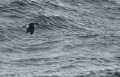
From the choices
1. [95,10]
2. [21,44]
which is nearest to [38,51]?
[21,44]

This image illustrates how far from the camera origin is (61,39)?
2362 centimetres

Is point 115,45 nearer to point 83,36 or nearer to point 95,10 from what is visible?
point 83,36

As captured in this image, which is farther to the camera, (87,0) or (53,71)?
(87,0)

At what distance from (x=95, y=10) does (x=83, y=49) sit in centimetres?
663

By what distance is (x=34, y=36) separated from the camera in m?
23.7

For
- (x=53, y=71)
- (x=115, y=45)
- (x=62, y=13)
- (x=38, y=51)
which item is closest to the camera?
(x=53, y=71)

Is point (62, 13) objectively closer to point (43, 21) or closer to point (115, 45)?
point (43, 21)

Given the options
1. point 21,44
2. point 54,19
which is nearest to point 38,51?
point 21,44

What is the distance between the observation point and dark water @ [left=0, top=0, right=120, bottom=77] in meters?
19.7

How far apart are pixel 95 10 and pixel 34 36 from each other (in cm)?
619

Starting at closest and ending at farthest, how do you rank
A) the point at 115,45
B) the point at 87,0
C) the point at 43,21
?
1. the point at 115,45
2. the point at 43,21
3. the point at 87,0

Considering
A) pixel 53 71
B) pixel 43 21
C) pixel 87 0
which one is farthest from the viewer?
pixel 87 0

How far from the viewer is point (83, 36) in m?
24.3

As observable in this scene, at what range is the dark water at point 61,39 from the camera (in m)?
19.7
